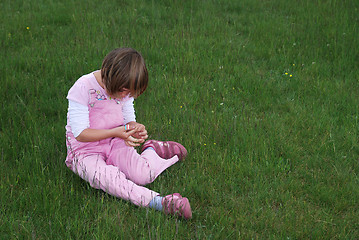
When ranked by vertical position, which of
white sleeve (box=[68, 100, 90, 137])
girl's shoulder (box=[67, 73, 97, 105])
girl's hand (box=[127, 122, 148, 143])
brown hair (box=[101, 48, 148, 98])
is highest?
brown hair (box=[101, 48, 148, 98])

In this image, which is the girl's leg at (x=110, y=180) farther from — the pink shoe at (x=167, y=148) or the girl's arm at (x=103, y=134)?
the pink shoe at (x=167, y=148)

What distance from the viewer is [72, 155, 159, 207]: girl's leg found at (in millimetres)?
3186

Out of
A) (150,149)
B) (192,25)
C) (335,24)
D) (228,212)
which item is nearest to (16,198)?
(150,149)

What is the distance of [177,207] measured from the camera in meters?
3.03

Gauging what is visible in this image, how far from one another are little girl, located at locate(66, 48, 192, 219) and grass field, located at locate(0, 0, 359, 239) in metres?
0.12

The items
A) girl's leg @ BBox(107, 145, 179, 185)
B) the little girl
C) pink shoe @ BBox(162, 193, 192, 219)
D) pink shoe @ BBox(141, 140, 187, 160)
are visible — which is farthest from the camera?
pink shoe @ BBox(141, 140, 187, 160)

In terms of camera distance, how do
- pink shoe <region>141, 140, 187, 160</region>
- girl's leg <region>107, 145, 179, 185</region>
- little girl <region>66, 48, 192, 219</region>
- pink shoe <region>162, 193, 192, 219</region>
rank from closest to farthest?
pink shoe <region>162, 193, 192, 219</region> < little girl <region>66, 48, 192, 219</region> < girl's leg <region>107, 145, 179, 185</region> < pink shoe <region>141, 140, 187, 160</region>

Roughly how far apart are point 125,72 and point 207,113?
5.36 feet

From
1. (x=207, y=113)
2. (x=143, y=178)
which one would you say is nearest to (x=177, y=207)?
(x=143, y=178)

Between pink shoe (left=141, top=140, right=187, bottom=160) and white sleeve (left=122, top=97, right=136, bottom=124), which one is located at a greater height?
white sleeve (left=122, top=97, right=136, bottom=124)

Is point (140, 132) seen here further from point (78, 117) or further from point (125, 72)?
point (125, 72)

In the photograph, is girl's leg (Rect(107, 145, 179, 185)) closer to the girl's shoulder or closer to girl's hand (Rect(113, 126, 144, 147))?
girl's hand (Rect(113, 126, 144, 147))

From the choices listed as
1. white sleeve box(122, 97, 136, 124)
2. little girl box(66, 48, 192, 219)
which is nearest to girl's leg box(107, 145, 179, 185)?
little girl box(66, 48, 192, 219)

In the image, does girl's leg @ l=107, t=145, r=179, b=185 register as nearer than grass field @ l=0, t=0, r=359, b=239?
No
